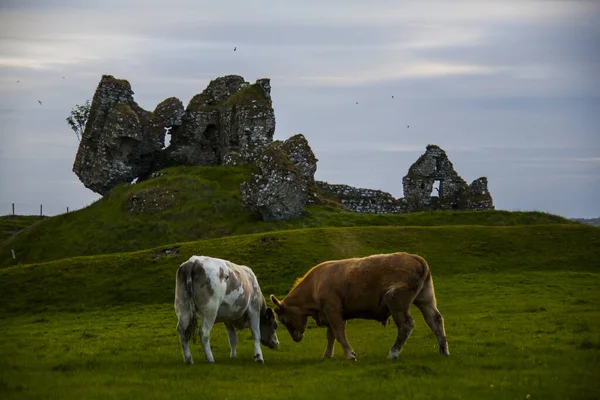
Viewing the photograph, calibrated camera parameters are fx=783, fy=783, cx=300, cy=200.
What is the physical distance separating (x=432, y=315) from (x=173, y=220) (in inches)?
1531

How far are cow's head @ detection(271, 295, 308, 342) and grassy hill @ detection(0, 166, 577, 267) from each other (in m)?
30.5

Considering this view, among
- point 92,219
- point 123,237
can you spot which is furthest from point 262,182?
point 92,219

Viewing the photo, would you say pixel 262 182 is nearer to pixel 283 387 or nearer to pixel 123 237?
pixel 123 237

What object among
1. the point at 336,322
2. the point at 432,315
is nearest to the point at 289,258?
the point at 336,322

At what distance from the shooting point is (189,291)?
19.8 metres

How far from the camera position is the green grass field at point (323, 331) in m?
16.3

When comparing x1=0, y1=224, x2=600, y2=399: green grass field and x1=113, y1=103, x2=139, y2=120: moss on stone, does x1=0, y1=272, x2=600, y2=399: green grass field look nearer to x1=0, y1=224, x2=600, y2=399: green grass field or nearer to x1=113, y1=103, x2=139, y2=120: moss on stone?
x1=0, y1=224, x2=600, y2=399: green grass field

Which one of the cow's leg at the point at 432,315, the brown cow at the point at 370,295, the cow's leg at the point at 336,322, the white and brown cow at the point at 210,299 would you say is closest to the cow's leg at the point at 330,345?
the brown cow at the point at 370,295

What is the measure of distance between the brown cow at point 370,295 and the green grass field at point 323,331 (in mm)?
805

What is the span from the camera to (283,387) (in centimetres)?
1653

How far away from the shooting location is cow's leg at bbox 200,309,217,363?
64.6 feet

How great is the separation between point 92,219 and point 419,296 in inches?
1769

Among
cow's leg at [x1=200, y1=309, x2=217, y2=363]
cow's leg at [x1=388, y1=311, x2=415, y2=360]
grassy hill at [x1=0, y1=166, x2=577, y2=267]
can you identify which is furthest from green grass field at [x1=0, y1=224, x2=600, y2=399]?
grassy hill at [x1=0, y1=166, x2=577, y2=267]

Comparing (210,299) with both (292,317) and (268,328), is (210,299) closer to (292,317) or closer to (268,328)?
(292,317)
